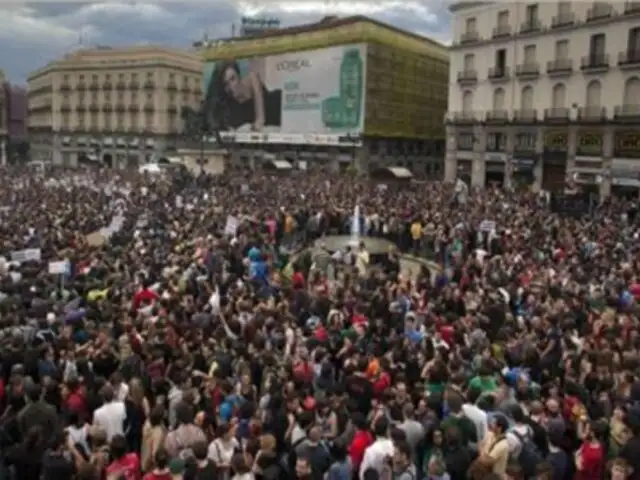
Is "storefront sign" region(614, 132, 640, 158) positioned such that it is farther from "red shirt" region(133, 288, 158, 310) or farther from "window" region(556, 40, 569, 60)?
"red shirt" region(133, 288, 158, 310)

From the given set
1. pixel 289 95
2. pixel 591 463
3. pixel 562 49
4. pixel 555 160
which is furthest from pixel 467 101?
pixel 591 463

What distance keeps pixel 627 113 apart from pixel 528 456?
4078 cm

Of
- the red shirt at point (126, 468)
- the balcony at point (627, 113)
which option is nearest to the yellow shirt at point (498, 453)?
the red shirt at point (126, 468)

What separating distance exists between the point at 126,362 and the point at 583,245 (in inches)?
556

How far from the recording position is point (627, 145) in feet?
144

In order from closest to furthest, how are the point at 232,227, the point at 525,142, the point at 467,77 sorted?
the point at 232,227 → the point at 525,142 → the point at 467,77

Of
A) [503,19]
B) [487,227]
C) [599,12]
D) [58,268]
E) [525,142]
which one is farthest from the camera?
[503,19]

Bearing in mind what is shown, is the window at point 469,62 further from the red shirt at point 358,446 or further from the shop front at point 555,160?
the red shirt at point 358,446

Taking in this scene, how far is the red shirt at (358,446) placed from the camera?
719 centimetres

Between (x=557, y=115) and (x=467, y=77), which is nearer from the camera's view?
(x=557, y=115)

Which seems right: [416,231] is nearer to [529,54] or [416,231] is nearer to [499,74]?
[529,54]

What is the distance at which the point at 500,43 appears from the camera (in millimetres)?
51625

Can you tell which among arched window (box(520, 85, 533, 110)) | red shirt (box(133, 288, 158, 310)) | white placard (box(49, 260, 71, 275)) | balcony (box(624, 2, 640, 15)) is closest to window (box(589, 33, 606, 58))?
balcony (box(624, 2, 640, 15))

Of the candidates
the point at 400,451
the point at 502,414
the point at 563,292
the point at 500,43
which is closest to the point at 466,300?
the point at 563,292
